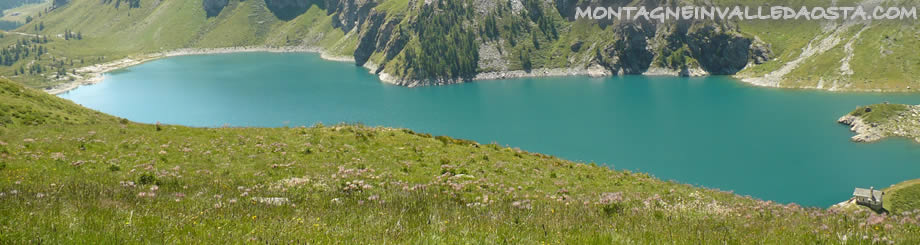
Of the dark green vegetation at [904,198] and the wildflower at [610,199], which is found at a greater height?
the wildflower at [610,199]

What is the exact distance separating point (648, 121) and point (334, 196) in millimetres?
126057

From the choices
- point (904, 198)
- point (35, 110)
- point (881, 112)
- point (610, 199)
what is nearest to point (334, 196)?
point (610, 199)

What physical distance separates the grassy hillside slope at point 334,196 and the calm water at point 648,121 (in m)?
59.3

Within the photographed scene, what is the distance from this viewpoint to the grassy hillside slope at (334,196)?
25.6ft

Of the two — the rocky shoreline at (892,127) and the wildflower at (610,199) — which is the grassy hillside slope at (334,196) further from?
the rocky shoreline at (892,127)

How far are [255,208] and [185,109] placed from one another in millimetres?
177992

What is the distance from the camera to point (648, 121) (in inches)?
4990

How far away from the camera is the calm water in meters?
78.9

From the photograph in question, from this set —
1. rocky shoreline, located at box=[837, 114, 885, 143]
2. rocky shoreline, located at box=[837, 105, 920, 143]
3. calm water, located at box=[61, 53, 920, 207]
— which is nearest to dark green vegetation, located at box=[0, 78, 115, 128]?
calm water, located at box=[61, 53, 920, 207]

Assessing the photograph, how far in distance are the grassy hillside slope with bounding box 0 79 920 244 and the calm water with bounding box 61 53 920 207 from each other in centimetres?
5932

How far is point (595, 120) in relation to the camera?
12925cm

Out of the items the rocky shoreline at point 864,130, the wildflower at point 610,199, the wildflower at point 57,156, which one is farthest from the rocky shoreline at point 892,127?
the wildflower at point 57,156

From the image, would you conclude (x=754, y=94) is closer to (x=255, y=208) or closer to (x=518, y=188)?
(x=518, y=188)

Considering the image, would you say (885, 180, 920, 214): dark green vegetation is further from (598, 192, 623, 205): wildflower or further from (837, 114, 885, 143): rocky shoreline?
(837, 114, 885, 143): rocky shoreline
